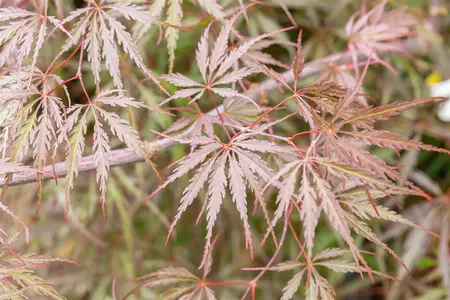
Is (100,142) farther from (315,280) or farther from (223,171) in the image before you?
(315,280)

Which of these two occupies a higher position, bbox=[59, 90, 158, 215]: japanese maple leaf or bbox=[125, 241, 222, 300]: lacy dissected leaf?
bbox=[59, 90, 158, 215]: japanese maple leaf

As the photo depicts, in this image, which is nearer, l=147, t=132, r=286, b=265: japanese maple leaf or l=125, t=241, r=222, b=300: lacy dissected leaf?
l=147, t=132, r=286, b=265: japanese maple leaf

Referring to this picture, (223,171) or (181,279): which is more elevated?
(223,171)

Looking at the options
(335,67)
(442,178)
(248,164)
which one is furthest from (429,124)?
(248,164)

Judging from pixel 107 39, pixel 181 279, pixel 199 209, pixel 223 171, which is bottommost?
pixel 199 209

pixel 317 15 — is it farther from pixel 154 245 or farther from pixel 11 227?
pixel 11 227

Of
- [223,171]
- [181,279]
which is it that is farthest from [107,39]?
[181,279]

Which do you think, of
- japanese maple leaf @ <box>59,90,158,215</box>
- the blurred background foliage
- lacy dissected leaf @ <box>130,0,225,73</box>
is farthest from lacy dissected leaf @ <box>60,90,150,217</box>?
the blurred background foliage

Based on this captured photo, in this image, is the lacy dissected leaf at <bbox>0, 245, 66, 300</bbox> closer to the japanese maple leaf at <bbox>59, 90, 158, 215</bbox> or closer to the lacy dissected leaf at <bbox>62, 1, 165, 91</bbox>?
the japanese maple leaf at <bbox>59, 90, 158, 215</bbox>

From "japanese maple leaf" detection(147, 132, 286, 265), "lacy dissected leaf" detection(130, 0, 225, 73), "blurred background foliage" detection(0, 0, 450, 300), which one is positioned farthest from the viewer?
"blurred background foliage" detection(0, 0, 450, 300)
